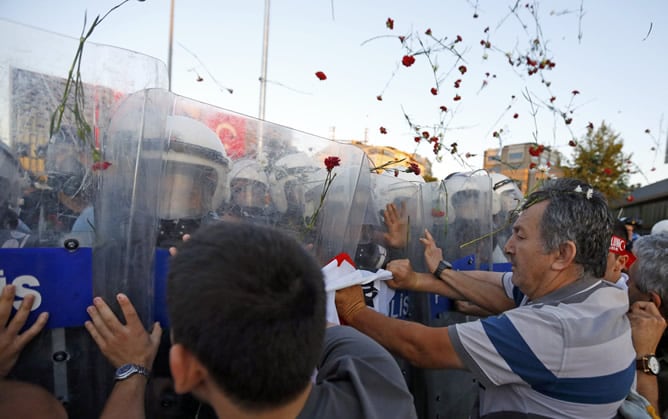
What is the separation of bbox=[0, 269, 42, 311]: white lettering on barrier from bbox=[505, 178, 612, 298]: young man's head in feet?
5.59

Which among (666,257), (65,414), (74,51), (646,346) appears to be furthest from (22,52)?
(666,257)

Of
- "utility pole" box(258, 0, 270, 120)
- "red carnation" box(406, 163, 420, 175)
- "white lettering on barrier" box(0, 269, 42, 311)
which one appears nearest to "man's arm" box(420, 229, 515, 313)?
"red carnation" box(406, 163, 420, 175)

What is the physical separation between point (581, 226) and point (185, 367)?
1550 mm

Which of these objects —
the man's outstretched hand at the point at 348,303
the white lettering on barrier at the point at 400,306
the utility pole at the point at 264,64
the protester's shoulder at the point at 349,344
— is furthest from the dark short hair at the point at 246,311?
the utility pole at the point at 264,64

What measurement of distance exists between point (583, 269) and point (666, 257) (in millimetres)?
730

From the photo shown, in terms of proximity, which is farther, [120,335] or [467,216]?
[467,216]

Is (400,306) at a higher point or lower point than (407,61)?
lower

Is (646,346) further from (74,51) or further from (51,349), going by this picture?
(74,51)

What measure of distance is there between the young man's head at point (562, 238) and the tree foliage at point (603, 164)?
24.9 feet

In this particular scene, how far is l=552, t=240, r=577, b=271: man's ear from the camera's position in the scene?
165 centimetres

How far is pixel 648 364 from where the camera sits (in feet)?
6.15

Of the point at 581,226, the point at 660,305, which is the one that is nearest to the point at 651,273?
the point at 660,305

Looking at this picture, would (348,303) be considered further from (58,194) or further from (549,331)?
(58,194)

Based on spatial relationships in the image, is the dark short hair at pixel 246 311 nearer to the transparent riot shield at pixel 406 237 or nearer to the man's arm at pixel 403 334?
the man's arm at pixel 403 334
